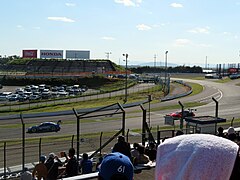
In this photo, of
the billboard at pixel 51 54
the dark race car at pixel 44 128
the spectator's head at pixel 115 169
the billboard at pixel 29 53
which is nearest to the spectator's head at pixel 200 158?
the spectator's head at pixel 115 169

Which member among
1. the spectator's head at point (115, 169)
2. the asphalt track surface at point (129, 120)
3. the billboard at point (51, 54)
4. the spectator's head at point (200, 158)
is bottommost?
the asphalt track surface at point (129, 120)

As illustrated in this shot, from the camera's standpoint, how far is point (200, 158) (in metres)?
1.61

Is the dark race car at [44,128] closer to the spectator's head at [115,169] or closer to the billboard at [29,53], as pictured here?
the spectator's head at [115,169]

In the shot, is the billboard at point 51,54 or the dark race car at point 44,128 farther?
the billboard at point 51,54

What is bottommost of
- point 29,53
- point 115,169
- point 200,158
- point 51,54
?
point 115,169

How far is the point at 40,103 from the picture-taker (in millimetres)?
47094

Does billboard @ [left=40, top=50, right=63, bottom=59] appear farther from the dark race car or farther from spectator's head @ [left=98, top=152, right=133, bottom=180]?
spectator's head @ [left=98, top=152, right=133, bottom=180]

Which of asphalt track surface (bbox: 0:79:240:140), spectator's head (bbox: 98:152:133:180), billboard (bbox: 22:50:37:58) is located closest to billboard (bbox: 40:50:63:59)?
billboard (bbox: 22:50:37:58)

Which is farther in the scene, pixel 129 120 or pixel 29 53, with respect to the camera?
pixel 29 53

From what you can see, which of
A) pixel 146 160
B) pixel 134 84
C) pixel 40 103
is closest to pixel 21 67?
pixel 134 84

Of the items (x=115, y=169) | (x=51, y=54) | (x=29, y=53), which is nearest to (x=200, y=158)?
(x=115, y=169)

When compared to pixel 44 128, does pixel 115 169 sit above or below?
above

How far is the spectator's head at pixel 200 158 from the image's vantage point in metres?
1.60

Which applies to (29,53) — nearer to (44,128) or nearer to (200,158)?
(44,128)
